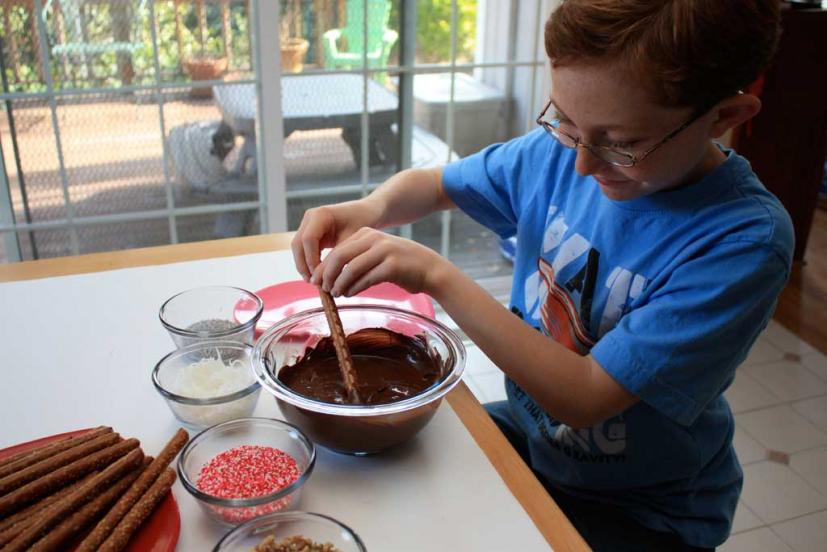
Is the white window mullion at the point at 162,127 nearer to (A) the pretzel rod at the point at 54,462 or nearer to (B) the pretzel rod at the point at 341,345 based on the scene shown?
(B) the pretzel rod at the point at 341,345

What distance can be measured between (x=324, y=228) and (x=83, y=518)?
0.52 metres

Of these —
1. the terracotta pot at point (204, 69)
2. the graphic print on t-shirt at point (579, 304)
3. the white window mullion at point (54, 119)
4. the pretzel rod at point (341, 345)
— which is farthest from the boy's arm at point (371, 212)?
the white window mullion at point (54, 119)

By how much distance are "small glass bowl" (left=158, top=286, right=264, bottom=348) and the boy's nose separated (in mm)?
456

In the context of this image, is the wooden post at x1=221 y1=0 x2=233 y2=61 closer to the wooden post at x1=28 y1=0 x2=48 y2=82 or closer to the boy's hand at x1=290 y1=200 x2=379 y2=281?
the wooden post at x1=28 y1=0 x2=48 y2=82

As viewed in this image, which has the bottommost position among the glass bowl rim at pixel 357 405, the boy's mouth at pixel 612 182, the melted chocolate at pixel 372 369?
the melted chocolate at pixel 372 369

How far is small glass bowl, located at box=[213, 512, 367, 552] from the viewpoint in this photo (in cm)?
68

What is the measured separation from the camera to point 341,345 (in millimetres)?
881

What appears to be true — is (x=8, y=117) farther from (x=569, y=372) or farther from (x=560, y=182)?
(x=569, y=372)

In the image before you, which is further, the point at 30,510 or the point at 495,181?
the point at 495,181

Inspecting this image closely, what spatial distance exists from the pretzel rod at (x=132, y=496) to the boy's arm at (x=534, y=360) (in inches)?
13.6

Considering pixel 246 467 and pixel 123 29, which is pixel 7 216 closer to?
pixel 123 29

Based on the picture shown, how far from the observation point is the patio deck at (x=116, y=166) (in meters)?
2.10

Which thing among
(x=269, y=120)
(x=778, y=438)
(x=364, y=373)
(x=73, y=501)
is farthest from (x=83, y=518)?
(x=778, y=438)

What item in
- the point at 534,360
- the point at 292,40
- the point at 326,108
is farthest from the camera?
the point at 326,108
